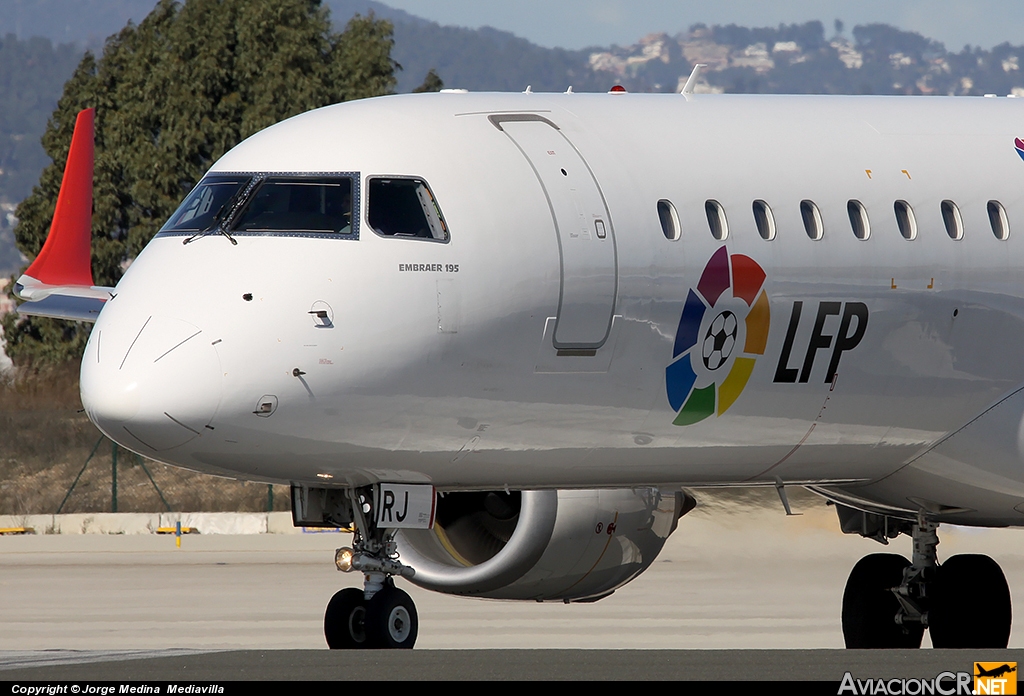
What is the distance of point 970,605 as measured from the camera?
16.3 meters

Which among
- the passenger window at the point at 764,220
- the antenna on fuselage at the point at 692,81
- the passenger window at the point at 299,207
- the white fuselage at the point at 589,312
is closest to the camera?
the white fuselage at the point at 589,312

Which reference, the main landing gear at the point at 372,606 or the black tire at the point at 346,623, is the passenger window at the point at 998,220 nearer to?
the main landing gear at the point at 372,606

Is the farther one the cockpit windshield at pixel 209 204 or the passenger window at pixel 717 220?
the passenger window at pixel 717 220

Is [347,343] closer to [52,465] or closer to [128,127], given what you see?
[52,465]

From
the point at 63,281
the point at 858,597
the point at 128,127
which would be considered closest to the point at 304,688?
the point at 858,597

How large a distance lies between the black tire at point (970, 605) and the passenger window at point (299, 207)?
22.0 feet

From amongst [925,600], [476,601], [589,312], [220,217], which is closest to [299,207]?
[220,217]

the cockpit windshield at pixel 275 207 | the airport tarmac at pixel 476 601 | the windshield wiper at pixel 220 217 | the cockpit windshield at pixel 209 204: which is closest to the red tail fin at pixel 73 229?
the airport tarmac at pixel 476 601

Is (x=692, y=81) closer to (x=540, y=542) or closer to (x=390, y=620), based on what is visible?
(x=540, y=542)

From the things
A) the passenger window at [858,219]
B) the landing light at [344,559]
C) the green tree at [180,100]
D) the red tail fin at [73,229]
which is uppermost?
the green tree at [180,100]

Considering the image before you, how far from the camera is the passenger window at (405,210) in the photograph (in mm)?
12398

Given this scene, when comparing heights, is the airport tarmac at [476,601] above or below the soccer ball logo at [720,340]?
below

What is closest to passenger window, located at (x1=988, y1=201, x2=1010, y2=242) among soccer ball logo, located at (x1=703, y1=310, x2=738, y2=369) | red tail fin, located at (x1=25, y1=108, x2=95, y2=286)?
soccer ball logo, located at (x1=703, y1=310, x2=738, y2=369)

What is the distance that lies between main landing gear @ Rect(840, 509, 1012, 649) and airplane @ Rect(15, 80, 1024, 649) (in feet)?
2.73
